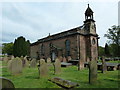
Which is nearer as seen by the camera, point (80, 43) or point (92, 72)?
point (92, 72)

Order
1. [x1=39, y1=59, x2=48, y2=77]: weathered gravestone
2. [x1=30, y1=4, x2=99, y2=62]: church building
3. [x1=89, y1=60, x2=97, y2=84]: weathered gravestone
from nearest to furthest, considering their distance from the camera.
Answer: [x1=89, y1=60, x2=97, y2=84]: weathered gravestone, [x1=39, y1=59, x2=48, y2=77]: weathered gravestone, [x1=30, y1=4, x2=99, y2=62]: church building

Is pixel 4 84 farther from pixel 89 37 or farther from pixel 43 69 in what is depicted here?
pixel 89 37

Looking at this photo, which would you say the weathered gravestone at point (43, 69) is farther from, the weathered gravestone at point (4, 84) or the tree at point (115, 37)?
the tree at point (115, 37)

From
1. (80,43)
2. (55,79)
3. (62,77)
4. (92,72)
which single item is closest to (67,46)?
(80,43)

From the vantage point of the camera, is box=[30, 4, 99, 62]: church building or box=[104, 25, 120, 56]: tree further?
box=[104, 25, 120, 56]: tree

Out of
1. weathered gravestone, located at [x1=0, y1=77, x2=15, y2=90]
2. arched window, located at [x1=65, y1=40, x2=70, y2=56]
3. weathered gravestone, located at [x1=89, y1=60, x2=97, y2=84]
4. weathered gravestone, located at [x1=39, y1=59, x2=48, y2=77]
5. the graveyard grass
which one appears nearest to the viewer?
weathered gravestone, located at [x1=0, y1=77, x2=15, y2=90]

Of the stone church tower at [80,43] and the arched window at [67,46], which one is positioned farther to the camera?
the arched window at [67,46]

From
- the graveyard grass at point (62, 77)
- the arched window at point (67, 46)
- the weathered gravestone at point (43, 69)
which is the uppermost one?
the arched window at point (67, 46)

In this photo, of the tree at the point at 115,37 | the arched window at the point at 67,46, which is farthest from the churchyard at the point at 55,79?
the tree at the point at 115,37

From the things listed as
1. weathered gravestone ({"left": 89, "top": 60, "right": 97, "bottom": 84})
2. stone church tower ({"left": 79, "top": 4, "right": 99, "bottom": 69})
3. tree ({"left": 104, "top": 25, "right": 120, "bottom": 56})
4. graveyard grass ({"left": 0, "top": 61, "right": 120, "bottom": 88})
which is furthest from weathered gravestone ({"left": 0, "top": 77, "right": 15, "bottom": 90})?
tree ({"left": 104, "top": 25, "right": 120, "bottom": 56})

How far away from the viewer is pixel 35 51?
Answer: 1705 inches

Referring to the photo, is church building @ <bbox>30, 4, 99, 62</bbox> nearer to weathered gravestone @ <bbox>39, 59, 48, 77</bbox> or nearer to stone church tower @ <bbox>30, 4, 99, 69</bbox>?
stone church tower @ <bbox>30, 4, 99, 69</bbox>

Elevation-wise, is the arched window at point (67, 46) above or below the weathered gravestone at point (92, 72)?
above

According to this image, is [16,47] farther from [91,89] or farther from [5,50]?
[91,89]
